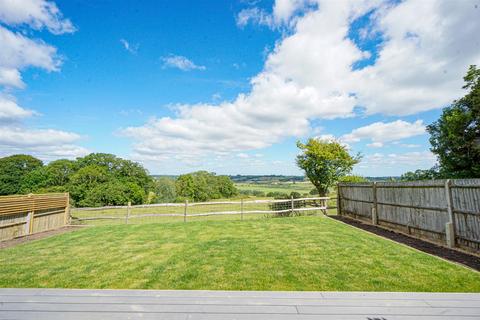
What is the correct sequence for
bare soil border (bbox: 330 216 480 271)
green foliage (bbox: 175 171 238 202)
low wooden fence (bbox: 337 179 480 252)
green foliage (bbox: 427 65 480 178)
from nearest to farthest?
bare soil border (bbox: 330 216 480 271) < low wooden fence (bbox: 337 179 480 252) < green foliage (bbox: 427 65 480 178) < green foliage (bbox: 175 171 238 202)

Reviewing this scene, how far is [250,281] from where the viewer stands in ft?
12.0

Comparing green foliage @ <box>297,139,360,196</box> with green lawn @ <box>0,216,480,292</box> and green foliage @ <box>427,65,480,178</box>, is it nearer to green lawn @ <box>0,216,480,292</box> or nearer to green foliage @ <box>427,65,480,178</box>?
green foliage @ <box>427,65,480,178</box>

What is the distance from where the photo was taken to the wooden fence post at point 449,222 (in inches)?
232

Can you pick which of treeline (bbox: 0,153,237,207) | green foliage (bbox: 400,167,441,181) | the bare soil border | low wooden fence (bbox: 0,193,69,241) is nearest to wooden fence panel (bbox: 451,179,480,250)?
the bare soil border

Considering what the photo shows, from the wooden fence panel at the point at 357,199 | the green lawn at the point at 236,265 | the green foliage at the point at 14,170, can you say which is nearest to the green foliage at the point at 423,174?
the wooden fence panel at the point at 357,199

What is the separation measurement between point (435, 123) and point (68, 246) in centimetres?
1811

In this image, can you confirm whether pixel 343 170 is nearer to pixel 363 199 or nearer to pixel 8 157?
pixel 363 199

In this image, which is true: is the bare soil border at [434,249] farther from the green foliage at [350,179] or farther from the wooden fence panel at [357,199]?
the green foliage at [350,179]

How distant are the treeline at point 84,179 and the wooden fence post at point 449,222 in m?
32.3

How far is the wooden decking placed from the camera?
2492 mm

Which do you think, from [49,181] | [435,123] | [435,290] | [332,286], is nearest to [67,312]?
[332,286]

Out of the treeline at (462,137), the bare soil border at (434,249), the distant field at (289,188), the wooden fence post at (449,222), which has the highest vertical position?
the treeline at (462,137)

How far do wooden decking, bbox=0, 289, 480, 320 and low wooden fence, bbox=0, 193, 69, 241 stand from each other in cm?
682

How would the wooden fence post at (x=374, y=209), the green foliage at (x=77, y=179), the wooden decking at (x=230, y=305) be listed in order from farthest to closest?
1. the green foliage at (x=77, y=179)
2. the wooden fence post at (x=374, y=209)
3. the wooden decking at (x=230, y=305)
